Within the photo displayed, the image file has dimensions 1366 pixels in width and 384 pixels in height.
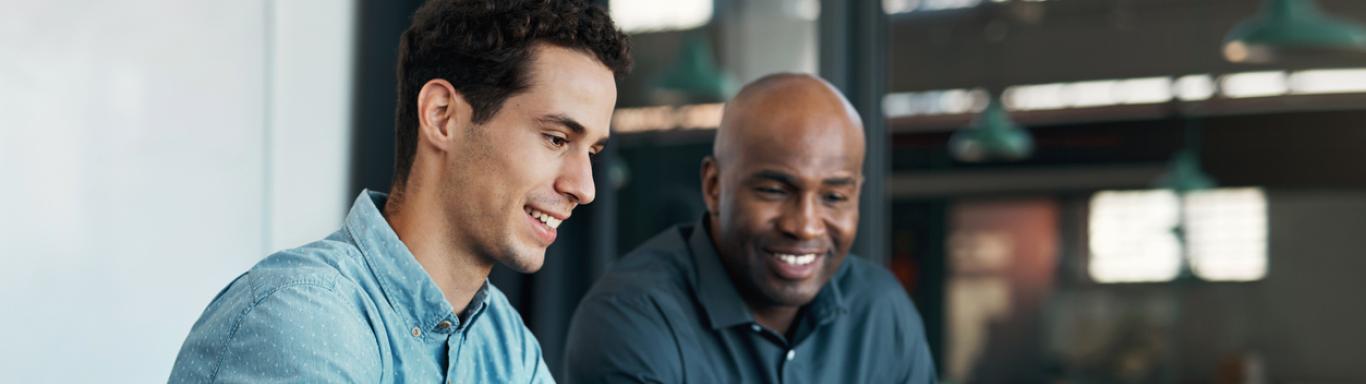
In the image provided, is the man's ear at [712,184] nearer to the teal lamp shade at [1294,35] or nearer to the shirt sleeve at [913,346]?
the shirt sleeve at [913,346]

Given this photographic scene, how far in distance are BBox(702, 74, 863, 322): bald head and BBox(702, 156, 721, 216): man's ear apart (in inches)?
0.9

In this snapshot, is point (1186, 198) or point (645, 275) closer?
point (645, 275)

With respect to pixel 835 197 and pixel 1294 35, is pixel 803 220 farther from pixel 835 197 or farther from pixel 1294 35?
pixel 1294 35

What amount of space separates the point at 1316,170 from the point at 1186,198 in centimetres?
86

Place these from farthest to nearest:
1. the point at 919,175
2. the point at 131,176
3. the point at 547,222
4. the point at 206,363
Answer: the point at 919,175
the point at 131,176
the point at 547,222
the point at 206,363

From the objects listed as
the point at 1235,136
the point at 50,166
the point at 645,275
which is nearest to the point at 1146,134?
the point at 1235,136

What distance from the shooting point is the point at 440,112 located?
1443 millimetres

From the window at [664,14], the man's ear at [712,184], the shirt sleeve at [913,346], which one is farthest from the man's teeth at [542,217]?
the window at [664,14]

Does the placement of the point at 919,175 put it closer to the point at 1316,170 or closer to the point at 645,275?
the point at 1316,170

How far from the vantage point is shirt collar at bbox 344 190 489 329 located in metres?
1.37

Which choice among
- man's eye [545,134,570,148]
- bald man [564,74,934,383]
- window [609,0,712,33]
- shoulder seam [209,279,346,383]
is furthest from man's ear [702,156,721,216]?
window [609,0,712,33]

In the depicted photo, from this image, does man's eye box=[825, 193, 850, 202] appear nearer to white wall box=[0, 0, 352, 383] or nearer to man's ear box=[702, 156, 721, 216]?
man's ear box=[702, 156, 721, 216]

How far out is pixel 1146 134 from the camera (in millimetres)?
9867

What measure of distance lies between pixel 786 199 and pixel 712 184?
18cm
